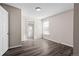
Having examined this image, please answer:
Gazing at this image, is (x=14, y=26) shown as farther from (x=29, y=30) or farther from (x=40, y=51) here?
(x=29, y=30)

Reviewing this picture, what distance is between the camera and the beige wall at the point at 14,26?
383 centimetres

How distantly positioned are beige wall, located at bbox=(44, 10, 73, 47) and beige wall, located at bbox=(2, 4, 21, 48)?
9.40ft

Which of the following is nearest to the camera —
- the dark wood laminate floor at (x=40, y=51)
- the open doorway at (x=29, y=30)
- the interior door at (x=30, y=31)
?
the dark wood laminate floor at (x=40, y=51)

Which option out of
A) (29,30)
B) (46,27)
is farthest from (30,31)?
(46,27)

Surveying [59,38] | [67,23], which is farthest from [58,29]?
[67,23]

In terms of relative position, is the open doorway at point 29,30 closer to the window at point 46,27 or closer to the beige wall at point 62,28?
the window at point 46,27

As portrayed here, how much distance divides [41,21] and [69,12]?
3938 millimetres

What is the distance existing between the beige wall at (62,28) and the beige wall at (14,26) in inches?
113

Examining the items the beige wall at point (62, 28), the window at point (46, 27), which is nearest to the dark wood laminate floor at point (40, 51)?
the beige wall at point (62, 28)

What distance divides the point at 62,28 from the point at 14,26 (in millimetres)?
3151

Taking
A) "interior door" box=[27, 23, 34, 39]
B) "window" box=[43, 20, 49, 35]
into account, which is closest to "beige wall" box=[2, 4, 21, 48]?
"interior door" box=[27, 23, 34, 39]

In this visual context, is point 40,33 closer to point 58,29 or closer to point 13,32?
point 58,29

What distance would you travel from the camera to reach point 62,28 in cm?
507

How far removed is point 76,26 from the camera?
6.76ft
